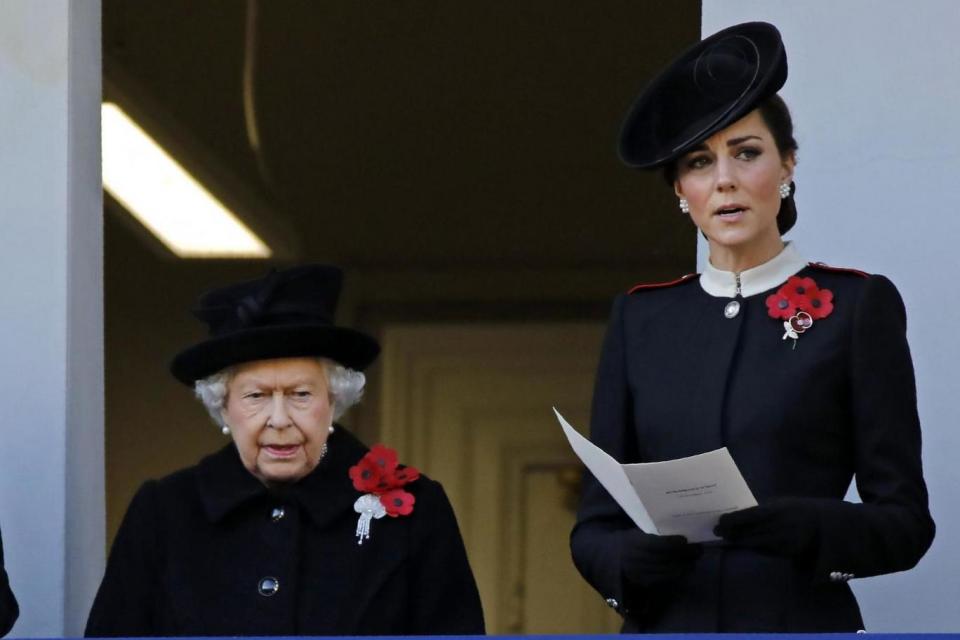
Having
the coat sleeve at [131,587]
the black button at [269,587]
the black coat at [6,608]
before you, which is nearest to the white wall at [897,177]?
the black button at [269,587]

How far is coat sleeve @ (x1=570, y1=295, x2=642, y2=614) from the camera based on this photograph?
13.7 feet

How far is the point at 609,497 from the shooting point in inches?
171

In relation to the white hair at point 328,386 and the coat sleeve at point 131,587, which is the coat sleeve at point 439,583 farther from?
the coat sleeve at point 131,587

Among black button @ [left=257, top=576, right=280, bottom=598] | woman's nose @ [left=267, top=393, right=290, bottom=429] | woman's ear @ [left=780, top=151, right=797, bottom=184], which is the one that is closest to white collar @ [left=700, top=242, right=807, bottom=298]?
woman's ear @ [left=780, top=151, right=797, bottom=184]

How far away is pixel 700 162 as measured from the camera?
4375mm

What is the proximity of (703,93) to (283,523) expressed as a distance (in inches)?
49.4

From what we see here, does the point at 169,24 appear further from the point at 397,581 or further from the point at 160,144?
the point at 397,581

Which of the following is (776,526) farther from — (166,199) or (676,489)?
(166,199)

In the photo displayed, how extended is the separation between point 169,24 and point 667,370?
4.33 metres

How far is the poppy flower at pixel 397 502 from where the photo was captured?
483 centimetres

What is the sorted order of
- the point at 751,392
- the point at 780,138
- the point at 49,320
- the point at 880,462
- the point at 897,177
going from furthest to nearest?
the point at 49,320 < the point at 897,177 < the point at 780,138 < the point at 751,392 < the point at 880,462

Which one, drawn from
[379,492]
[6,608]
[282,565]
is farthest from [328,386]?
[6,608]

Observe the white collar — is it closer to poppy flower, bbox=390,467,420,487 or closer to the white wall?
poppy flower, bbox=390,467,420,487

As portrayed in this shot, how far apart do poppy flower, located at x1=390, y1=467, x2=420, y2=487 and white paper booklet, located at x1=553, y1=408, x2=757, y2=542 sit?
865mm
